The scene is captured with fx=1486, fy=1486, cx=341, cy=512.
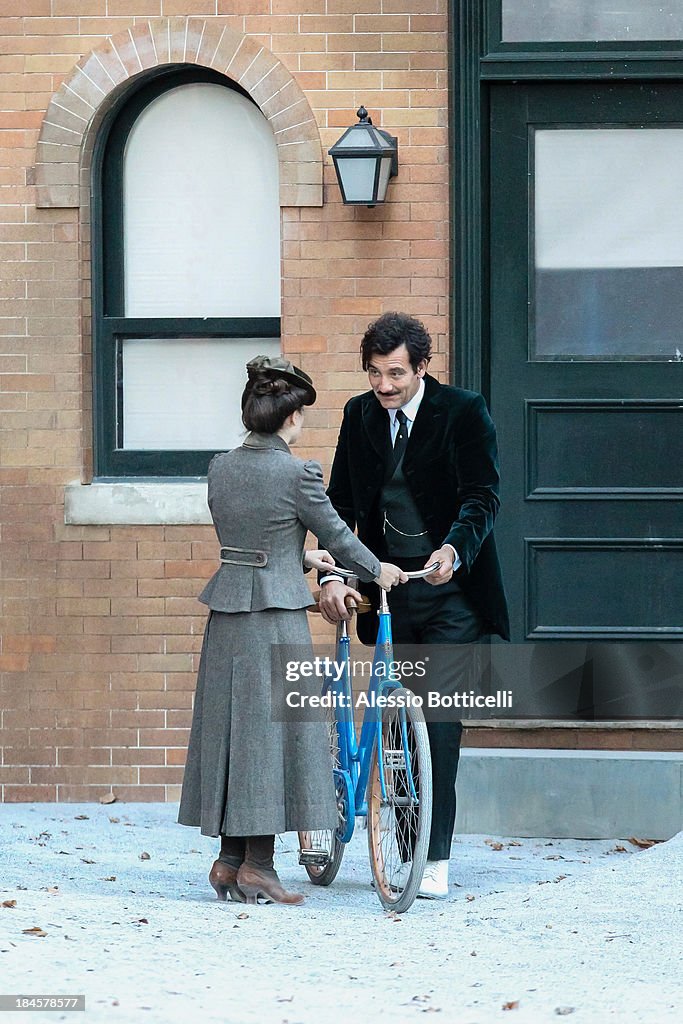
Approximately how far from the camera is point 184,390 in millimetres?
7500

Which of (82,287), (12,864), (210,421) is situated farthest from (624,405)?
(12,864)

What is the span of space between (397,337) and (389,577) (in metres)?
0.90

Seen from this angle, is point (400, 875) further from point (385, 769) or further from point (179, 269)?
point (179, 269)

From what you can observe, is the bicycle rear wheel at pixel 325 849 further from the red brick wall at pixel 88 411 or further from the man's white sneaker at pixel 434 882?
the red brick wall at pixel 88 411

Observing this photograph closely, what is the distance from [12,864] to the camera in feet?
20.4

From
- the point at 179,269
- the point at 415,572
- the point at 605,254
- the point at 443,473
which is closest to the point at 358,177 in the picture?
the point at 179,269

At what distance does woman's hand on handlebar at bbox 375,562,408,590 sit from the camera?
5.27 metres

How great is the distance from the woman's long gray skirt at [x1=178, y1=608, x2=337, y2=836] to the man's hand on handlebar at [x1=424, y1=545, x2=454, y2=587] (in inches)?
19.6

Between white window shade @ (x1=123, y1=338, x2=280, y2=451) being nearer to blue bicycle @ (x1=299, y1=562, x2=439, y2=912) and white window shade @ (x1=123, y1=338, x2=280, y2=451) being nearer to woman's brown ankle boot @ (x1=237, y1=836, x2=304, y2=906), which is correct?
blue bicycle @ (x1=299, y1=562, x2=439, y2=912)

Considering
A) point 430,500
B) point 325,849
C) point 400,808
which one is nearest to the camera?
point 400,808

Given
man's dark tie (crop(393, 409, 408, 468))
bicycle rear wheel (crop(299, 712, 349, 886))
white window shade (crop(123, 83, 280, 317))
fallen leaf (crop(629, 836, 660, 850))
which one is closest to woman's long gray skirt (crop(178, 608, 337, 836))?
bicycle rear wheel (crop(299, 712, 349, 886))

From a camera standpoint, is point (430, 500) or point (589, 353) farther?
point (589, 353)

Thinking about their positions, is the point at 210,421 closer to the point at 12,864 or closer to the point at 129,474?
the point at 129,474

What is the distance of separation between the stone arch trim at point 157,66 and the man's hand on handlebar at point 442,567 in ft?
7.85
